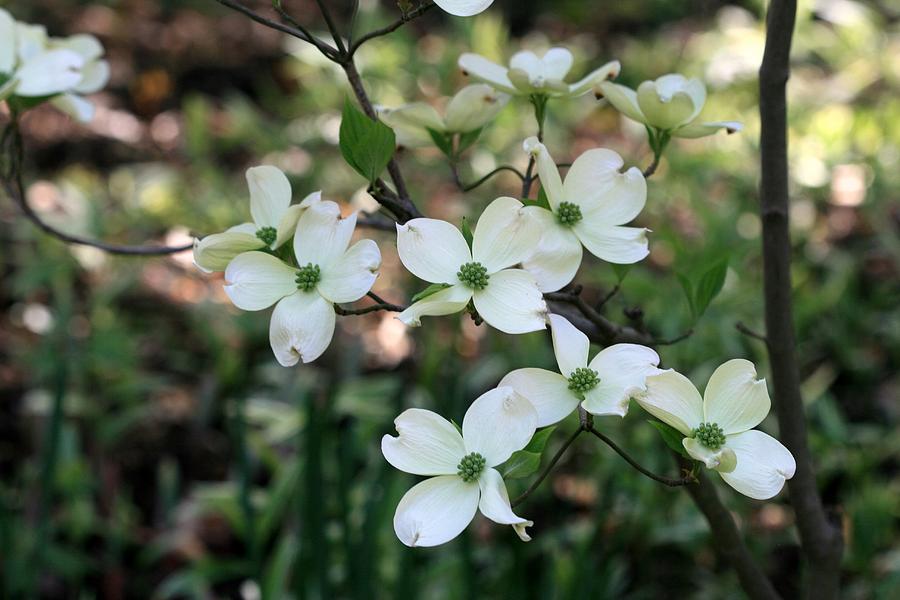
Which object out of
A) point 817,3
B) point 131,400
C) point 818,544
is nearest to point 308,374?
point 131,400

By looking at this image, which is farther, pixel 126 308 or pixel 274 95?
pixel 274 95

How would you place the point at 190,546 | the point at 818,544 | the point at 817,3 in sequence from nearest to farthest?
1. the point at 818,544
2. the point at 190,546
3. the point at 817,3

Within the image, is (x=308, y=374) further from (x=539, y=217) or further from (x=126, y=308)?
(x=539, y=217)

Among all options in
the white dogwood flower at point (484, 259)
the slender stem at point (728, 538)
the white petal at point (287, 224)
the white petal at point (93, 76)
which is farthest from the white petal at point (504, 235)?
the white petal at point (93, 76)

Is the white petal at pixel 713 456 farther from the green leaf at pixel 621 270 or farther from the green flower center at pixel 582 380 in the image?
the green leaf at pixel 621 270

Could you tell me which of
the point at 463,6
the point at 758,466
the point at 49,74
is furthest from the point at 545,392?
the point at 49,74

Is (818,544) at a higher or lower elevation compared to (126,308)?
higher

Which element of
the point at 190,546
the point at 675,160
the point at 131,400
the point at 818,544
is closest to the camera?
the point at 818,544

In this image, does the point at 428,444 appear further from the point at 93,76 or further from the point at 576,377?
the point at 93,76
